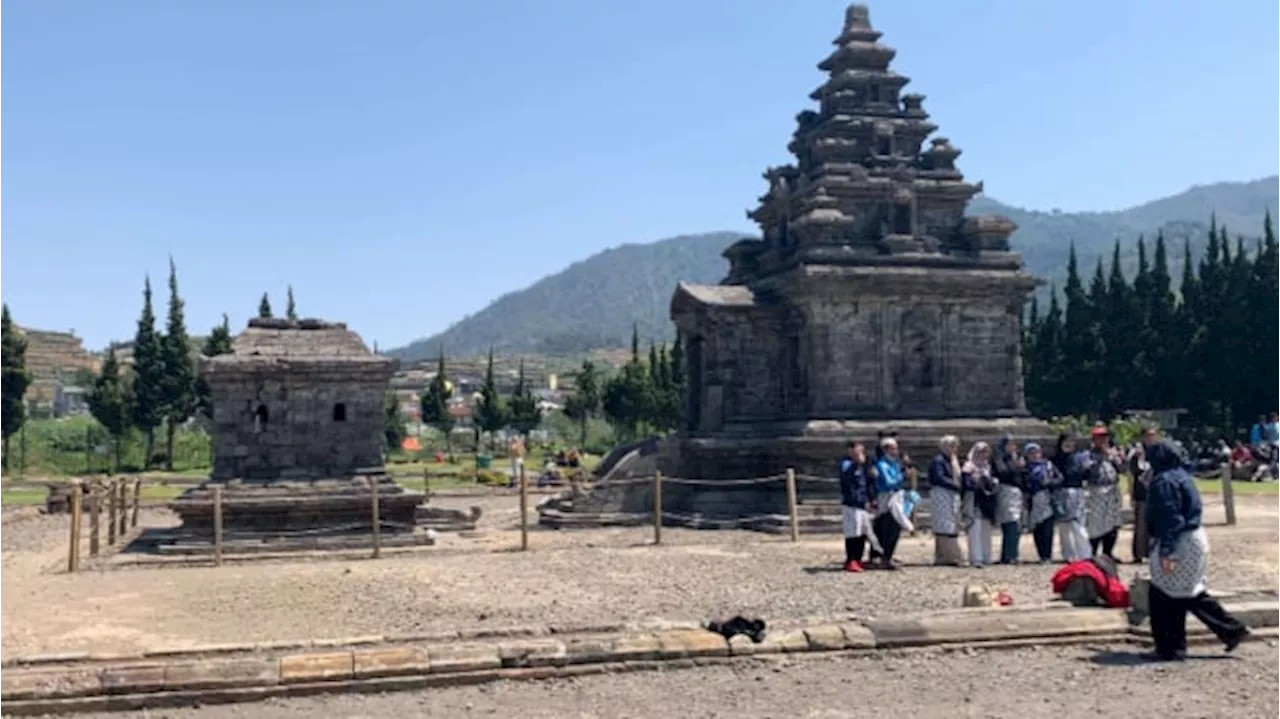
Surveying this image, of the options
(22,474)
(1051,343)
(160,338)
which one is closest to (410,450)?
(160,338)

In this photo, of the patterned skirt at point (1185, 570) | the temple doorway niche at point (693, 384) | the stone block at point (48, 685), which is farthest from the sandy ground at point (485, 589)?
the temple doorway niche at point (693, 384)

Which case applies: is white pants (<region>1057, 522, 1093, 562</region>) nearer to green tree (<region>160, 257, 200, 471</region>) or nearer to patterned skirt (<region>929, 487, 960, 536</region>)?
patterned skirt (<region>929, 487, 960, 536</region>)

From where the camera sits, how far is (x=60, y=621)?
13.2 m

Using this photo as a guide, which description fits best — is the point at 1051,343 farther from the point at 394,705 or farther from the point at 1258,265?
the point at 394,705

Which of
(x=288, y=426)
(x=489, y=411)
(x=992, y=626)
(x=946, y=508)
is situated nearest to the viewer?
(x=992, y=626)

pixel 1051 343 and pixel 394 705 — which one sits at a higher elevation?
pixel 1051 343

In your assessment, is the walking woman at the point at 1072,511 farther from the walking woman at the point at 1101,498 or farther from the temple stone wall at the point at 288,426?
the temple stone wall at the point at 288,426

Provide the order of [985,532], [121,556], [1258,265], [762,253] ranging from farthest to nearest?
[1258,265], [762,253], [121,556], [985,532]

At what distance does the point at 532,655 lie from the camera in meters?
9.55

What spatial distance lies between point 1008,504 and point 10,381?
1811 inches

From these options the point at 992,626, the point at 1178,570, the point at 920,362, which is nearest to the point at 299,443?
the point at 920,362

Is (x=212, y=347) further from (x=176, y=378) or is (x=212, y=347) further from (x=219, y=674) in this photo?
(x=219, y=674)

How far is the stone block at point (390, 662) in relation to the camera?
360 inches

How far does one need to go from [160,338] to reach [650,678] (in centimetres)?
5142
